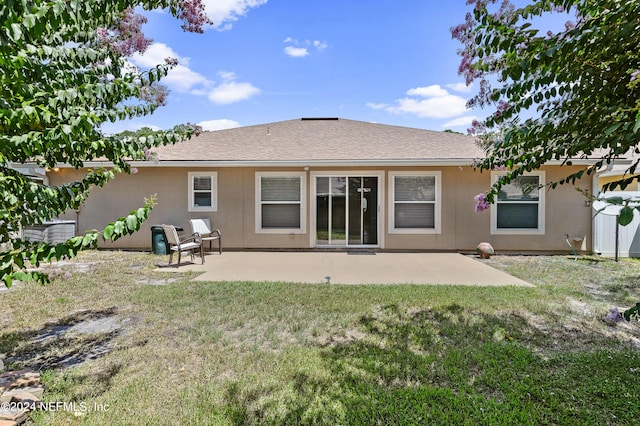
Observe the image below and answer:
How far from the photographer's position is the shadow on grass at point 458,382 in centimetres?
250

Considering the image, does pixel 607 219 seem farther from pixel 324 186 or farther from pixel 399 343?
pixel 399 343

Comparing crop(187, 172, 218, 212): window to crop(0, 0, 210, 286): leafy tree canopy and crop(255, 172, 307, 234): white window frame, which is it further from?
crop(0, 0, 210, 286): leafy tree canopy

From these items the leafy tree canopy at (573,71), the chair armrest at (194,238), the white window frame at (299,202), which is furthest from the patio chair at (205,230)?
the leafy tree canopy at (573,71)

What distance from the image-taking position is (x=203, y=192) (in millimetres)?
10719

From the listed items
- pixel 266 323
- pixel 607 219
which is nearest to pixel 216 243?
pixel 266 323

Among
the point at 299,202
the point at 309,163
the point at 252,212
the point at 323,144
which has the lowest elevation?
the point at 252,212

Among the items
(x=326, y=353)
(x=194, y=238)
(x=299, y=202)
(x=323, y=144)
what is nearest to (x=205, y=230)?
(x=194, y=238)

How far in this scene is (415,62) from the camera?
11.4 metres

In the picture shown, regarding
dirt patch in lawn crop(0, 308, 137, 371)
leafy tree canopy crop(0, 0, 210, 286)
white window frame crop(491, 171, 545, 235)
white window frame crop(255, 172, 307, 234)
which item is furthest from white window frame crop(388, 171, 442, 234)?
dirt patch in lawn crop(0, 308, 137, 371)

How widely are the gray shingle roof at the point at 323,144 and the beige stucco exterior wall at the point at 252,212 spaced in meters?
0.47

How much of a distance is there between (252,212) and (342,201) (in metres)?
3.03

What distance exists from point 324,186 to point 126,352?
7.91m

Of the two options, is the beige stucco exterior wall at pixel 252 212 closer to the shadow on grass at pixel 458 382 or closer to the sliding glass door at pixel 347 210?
the sliding glass door at pixel 347 210

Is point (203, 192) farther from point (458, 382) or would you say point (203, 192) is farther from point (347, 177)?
point (458, 382)
